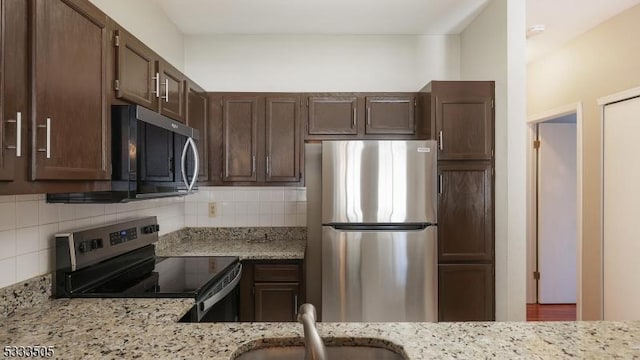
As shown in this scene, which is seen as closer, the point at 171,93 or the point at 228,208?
the point at 171,93

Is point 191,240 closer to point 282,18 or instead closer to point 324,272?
point 324,272

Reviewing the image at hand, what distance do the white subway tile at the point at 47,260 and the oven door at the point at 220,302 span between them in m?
0.66

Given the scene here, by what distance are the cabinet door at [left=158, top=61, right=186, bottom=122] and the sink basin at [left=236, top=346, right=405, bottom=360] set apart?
1540 millimetres

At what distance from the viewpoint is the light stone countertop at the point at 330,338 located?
102cm

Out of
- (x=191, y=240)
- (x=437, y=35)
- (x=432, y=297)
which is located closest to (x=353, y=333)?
(x=432, y=297)

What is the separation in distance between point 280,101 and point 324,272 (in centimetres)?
140

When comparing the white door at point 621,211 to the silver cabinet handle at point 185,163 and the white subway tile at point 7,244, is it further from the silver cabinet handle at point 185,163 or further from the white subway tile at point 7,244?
the white subway tile at point 7,244

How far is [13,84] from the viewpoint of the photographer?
3.46 ft

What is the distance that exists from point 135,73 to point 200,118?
1.07 metres

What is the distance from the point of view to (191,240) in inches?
128

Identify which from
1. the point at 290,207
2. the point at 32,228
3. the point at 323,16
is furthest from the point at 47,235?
the point at 323,16

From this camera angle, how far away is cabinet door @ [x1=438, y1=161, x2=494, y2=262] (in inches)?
105

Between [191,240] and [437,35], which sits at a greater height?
[437,35]

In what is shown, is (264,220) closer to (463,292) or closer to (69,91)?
(463,292)
